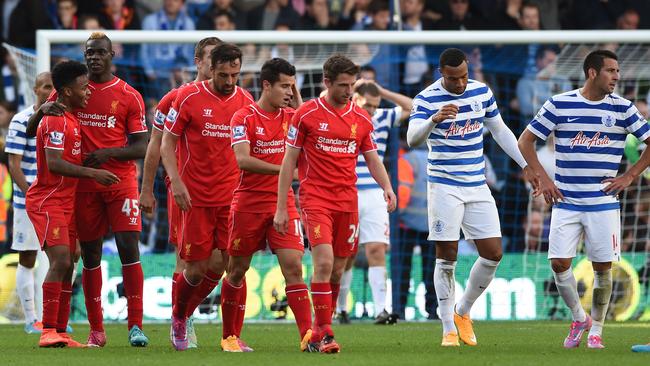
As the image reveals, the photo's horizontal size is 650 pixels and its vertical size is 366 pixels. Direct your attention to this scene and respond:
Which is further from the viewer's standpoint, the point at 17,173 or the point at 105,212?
the point at 17,173

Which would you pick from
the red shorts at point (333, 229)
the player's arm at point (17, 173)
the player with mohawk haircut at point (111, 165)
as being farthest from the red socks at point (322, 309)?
the player's arm at point (17, 173)

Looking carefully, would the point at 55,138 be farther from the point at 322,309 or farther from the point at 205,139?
the point at 322,309

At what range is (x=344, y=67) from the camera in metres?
9.62

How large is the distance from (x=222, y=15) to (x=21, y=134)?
232 inches

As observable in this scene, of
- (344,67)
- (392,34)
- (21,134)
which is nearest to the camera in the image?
(344,67)

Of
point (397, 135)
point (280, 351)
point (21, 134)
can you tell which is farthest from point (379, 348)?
point (397, 135)

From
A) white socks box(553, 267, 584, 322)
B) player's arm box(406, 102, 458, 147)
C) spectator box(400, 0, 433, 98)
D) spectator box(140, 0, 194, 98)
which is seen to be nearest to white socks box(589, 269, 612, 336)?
white socks box(553, 267, 584, 322)

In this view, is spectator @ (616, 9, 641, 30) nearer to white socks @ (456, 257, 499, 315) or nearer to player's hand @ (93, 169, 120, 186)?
white socks @ (456, 257, 499, 315)

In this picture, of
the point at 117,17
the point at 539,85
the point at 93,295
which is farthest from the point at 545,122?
the point at 117,17

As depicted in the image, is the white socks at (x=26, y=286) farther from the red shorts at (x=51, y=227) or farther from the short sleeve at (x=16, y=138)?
the red shorts at (x=51, y=227)

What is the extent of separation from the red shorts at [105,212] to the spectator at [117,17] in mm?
8209

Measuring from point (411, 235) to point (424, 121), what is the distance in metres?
5.74

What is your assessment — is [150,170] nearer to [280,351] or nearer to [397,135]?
[280,351]

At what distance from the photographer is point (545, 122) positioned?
10.2m
